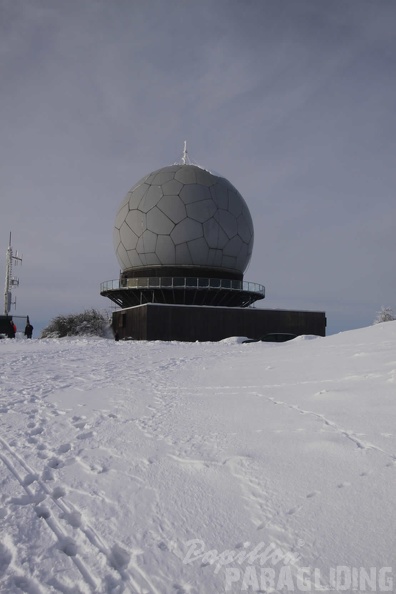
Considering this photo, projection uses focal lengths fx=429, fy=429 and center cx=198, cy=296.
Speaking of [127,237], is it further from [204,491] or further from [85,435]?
[204,491]

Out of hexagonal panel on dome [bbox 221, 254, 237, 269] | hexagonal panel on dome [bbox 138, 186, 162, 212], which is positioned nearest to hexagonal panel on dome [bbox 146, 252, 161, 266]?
hexagonal panel on dome [bbox 138, 186, 162, 212]

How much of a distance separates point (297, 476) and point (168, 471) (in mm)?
1067

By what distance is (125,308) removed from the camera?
30.4 meters

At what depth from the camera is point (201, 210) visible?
28.0 m

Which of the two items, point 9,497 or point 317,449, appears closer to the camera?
point 9,497

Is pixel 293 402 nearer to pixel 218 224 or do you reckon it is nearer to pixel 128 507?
pixel 128 507

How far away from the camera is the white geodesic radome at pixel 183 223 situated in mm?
27875

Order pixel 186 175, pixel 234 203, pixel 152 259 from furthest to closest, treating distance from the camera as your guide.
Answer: pixel 234 203
pixel 186 175
pixel 152 259

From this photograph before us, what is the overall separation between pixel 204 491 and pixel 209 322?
913 inches

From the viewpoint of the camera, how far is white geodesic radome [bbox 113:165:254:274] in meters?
27.9

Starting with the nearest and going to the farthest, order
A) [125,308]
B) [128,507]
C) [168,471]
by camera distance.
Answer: [128,507], [168,471], [125,308]

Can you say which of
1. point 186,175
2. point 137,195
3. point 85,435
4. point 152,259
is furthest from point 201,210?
point 85,435

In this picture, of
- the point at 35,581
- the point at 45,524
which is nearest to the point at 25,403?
the point at 45,524

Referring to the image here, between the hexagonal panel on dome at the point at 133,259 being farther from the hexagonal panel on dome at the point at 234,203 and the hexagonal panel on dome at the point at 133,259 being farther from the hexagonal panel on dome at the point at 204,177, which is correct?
the hexagonal panel on dome at the point at 234,203
